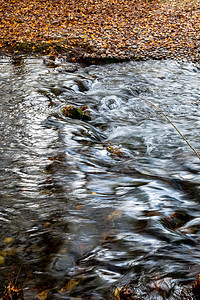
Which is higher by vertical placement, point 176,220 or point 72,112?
point 72,112

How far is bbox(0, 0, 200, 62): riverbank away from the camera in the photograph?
10.3m

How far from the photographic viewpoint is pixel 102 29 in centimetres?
1191

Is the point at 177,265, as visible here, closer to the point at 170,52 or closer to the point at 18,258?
the point at 18,258

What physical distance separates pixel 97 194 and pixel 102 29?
394 inches

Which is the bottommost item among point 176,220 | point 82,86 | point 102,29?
point 176,220

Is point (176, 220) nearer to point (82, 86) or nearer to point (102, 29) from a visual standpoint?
point (82, 86)

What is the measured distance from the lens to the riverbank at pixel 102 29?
10.3 meters

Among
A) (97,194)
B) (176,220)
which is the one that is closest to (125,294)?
(176,220)

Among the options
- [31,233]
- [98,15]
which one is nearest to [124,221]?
[31,233]

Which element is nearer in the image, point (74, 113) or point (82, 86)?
point (74, 113)

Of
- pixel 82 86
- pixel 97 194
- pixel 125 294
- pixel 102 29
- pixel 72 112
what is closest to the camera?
pixel 125 294

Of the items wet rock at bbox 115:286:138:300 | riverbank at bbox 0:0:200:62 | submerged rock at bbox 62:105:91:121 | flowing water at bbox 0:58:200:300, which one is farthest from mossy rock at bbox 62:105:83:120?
riverbank at bbox 0:0:200:62

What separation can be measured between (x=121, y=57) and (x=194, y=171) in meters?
6.83

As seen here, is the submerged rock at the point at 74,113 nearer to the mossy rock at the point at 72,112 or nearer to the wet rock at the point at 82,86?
the mossy rock at the point at 72,112
